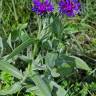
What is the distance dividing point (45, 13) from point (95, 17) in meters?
0.88

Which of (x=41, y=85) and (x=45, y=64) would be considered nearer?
(x=41, y=85)

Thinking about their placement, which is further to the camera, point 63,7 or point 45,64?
point 45,64

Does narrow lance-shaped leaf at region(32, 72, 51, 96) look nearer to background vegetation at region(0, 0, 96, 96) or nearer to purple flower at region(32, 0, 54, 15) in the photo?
background vegetation at region(0, 0, 96, 96)

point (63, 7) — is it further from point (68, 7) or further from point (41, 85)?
point (41, 85)

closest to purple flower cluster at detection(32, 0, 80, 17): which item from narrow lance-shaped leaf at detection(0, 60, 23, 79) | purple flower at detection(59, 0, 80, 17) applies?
purple flower at detection(59, 0, 80, 17)

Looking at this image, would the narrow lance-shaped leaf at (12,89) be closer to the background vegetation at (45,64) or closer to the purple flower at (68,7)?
the background vegetation at (45,64)

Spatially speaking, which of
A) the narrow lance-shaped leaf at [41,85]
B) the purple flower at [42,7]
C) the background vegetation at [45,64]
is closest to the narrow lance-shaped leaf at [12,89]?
the background vegetation at [45,64]

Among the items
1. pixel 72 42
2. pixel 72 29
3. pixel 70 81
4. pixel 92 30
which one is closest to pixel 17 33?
pixel 72 29

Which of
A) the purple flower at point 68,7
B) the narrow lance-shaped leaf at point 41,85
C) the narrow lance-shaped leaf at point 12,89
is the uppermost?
the purple flower at point 68,7

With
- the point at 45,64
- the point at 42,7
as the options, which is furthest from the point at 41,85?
the point at 42,7

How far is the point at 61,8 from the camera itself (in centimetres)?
127

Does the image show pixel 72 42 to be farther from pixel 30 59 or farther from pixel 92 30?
pixel 30 59

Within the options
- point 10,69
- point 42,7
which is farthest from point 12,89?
point 42,7

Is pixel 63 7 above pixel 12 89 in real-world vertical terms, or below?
above
